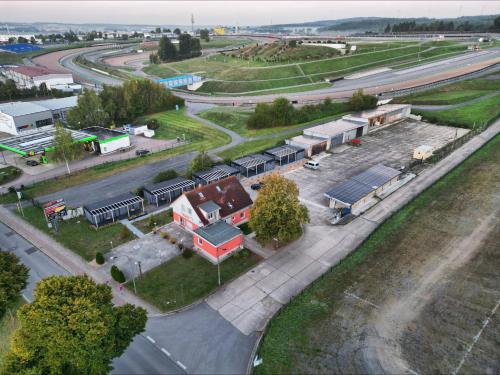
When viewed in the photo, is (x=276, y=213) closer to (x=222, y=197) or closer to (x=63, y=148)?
(x=222, y=197)

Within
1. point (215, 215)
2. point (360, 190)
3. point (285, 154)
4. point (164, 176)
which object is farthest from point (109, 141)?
point (360, 190)

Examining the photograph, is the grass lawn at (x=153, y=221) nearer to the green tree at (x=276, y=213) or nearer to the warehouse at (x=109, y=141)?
the green tree at (x=276, y=213)

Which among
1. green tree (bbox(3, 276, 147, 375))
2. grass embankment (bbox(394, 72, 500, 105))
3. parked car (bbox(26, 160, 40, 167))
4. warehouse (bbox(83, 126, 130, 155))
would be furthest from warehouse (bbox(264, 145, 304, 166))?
grass embankment (bbox(394, 72, 500, 105))

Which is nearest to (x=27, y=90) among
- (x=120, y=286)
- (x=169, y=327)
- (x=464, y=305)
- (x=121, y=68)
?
(x=121, y=68)

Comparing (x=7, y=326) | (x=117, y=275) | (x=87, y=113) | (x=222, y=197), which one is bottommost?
(x=7, y=326)

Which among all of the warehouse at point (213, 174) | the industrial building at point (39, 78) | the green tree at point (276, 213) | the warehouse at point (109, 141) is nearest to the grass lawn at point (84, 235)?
the warehouse at point (213, 174)

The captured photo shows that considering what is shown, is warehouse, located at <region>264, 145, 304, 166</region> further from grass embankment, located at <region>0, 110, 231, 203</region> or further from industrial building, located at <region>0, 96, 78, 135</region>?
industrial building, located at <region>0, 96, 78, 135</region>
